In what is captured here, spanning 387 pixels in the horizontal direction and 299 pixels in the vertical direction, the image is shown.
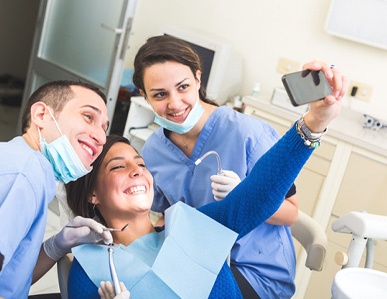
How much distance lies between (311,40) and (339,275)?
8.16 feet

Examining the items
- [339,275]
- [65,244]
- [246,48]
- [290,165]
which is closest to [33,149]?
[65,244]

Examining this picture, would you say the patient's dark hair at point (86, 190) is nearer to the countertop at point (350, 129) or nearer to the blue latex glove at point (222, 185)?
the blue latex glove at point (222, 185)

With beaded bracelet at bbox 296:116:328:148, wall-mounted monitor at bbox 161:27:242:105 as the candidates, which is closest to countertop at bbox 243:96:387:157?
wall-mounted monitor at bbox 161:27:242:105

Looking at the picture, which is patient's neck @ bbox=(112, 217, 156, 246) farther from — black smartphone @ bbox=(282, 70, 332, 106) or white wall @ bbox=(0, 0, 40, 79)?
white wall @ bbox=(0, 0, 40, 79)

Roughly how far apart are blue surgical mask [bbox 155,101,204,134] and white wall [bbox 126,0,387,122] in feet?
5.64

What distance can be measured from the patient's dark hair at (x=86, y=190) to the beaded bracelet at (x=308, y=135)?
2.06 feet

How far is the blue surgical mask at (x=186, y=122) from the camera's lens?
1867 millimetres

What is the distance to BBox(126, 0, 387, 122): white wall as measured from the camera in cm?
331

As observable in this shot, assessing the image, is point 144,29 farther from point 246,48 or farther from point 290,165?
point 290,165

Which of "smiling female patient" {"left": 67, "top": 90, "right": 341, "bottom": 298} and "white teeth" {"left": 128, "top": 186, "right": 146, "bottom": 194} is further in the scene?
"white teeth" {"left": 128, "top": 186, "right": 146, "bottom": 194}

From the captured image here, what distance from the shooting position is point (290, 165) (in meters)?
1.33

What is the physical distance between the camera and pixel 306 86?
1.15 m

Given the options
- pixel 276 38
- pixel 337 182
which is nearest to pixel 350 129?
pixel 337 182

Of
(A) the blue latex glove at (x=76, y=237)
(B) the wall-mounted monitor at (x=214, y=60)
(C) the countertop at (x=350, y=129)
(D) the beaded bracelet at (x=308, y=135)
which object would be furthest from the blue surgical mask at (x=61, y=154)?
(B) the wall-mounted monitor at (x=214, y=60)
